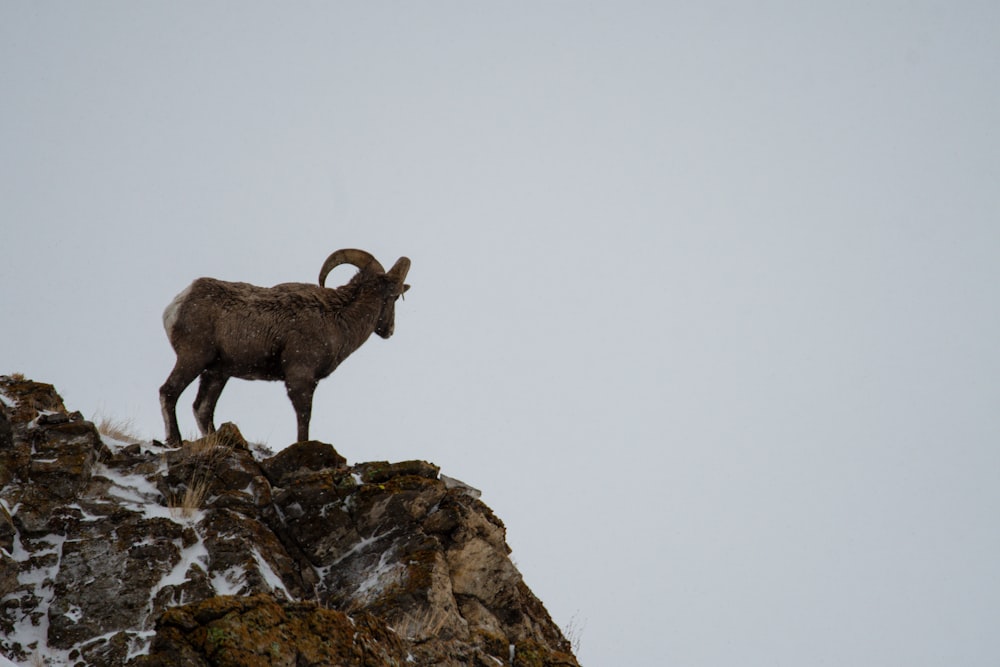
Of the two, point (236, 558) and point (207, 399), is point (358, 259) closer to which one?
point (207, 399)

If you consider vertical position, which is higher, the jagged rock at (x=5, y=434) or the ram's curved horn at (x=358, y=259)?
the ram's curved horn at (x=358, y=259)

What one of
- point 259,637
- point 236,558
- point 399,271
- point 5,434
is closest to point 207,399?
point 399,271

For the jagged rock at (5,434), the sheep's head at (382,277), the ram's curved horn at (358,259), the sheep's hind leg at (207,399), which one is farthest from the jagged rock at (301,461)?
the ram's curved horn at (358,259)

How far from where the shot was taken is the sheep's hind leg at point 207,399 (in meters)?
11.8

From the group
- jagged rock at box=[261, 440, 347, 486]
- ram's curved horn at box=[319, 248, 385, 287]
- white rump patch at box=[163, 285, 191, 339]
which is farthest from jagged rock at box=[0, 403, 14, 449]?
ram's curved horn at box=[319, 248, 385, 287]

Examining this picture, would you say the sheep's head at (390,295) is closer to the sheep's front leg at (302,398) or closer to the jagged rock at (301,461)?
the sheep's front leg at (302,398)

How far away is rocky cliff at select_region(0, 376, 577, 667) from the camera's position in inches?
235

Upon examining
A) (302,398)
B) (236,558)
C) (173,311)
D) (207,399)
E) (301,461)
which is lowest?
(236,558)

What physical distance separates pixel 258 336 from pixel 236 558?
14.6 ft

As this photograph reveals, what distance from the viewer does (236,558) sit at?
7.66 m

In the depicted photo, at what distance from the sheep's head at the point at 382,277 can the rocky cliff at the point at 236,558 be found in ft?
13.4

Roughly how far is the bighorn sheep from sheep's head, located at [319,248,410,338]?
366 mm

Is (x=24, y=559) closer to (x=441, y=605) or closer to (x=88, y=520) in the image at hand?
(x=88, y=520)

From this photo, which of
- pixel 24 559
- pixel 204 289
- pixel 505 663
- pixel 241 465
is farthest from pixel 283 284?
pixel 505 663
